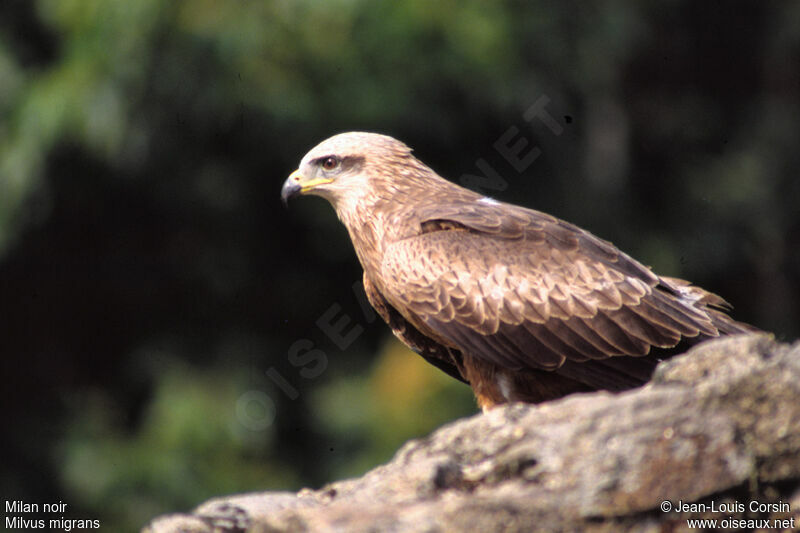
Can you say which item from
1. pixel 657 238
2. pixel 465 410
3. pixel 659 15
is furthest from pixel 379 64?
pixel 659 15

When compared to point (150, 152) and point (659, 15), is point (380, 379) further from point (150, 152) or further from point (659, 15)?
point (659, 15)

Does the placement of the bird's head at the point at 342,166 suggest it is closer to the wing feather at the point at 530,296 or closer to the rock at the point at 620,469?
the wing feather at the point at 530,296

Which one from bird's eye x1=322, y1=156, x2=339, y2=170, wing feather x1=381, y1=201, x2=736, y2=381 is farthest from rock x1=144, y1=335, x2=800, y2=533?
bird's eye x1=322, y1=156, x2=339, y2=170

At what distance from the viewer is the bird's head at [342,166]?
265 inches

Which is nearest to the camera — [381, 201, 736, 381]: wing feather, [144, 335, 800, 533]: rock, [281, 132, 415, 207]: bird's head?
[144, 335, 800, 533]: rock

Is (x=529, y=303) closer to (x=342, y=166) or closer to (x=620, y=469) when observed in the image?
(x=342, y=166)

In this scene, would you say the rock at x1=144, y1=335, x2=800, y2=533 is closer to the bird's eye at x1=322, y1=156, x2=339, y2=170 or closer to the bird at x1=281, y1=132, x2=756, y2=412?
the bird at x1=281, y1=132, x2=756, y2=412

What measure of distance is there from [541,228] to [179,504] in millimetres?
6807

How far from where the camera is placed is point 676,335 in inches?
226

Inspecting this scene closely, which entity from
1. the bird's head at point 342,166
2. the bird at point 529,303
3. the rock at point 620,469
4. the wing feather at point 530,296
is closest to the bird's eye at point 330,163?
the bird's head at point 342,166

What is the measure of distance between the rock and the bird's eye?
9.39 feet

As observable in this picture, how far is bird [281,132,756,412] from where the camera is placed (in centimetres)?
584

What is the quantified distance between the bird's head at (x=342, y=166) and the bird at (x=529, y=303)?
49cm

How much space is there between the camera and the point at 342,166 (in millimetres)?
6812
